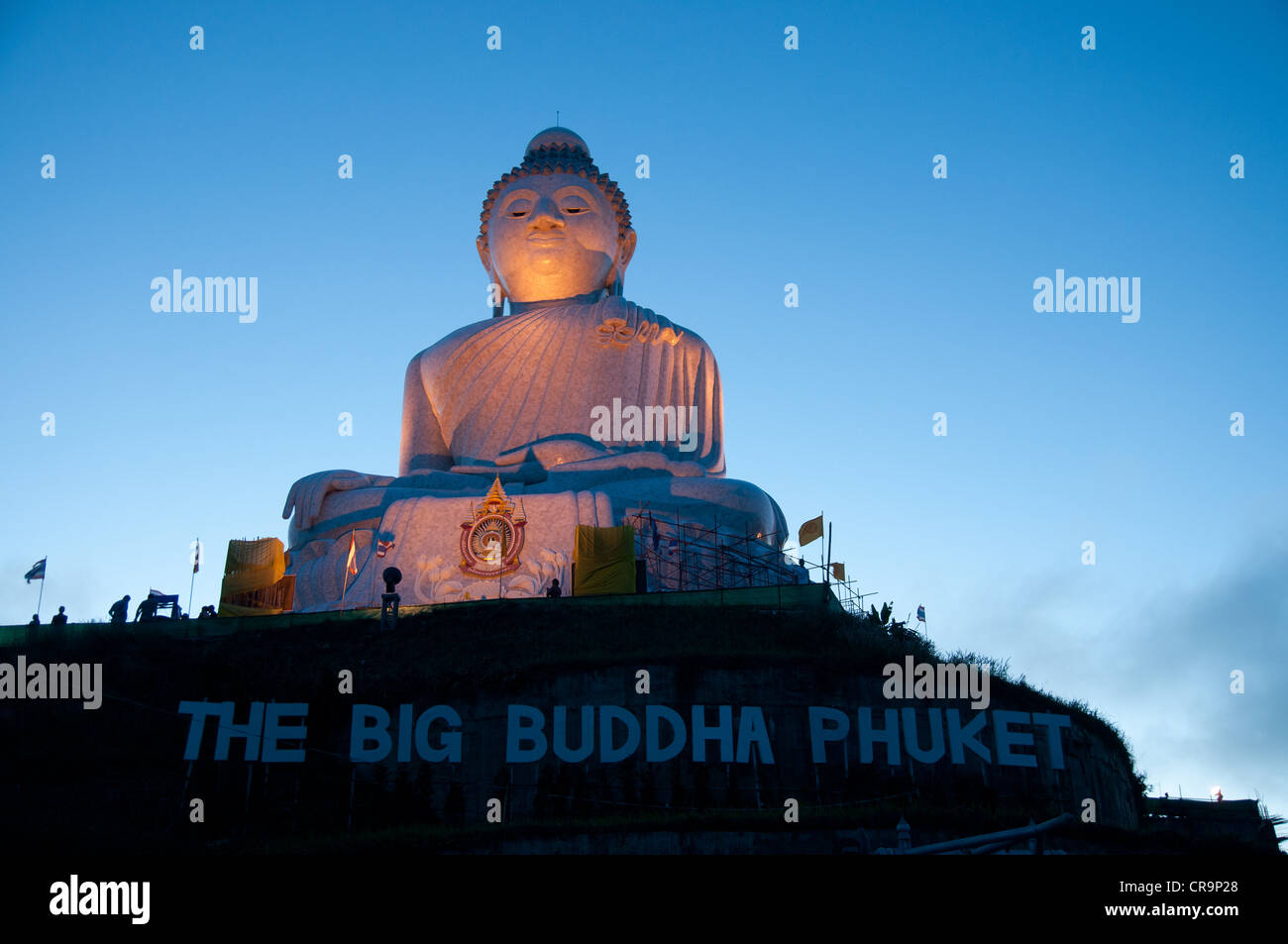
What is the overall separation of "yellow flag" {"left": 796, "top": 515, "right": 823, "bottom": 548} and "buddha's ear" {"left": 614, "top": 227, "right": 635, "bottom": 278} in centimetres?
835

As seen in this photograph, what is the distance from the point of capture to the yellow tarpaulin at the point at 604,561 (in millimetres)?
17828

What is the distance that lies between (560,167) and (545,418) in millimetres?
5278

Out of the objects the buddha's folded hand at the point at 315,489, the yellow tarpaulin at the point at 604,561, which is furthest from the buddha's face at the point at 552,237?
the yellow tarpaulin at the point at 604,561

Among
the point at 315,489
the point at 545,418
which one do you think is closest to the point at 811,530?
the point at 545,418

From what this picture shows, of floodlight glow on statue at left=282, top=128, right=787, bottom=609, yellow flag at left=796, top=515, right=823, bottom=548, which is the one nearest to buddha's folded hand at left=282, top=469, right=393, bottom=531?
floodlight glow on statue at left=282, top=128, right=787, bottom=609

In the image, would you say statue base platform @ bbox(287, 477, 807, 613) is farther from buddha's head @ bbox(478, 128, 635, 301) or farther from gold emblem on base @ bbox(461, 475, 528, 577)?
buddha's head @ bbox(478, 128, 635, 301)

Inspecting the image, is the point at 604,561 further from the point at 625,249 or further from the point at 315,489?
the point at 625,249

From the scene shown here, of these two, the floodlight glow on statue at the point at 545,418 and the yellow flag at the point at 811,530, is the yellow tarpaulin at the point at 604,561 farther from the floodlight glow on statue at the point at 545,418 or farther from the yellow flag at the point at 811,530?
the yellow flag at the point at 811,530

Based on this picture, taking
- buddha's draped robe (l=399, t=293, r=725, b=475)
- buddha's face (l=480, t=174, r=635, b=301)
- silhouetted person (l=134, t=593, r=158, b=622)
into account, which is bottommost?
silhouetted person (l=134, t=593, r=158, b=622)

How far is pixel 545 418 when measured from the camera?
74.5 feet

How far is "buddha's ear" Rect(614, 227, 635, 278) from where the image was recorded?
2622 cm

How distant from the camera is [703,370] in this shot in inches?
926

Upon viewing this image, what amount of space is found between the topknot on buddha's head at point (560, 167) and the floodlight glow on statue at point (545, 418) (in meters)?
0.04
